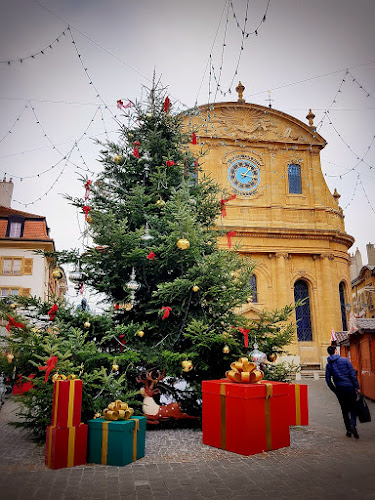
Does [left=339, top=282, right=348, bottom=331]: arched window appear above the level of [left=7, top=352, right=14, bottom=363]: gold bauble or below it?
above

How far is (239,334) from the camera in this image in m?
8.10

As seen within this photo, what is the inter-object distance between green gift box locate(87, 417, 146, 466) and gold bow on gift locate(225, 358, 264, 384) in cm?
181

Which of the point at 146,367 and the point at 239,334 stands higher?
the point at 239,334

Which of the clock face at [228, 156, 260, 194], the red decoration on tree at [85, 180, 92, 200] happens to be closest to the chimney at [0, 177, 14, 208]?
the clock face at [228, 156, 260, 194]

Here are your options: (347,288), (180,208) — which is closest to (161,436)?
(180,208)

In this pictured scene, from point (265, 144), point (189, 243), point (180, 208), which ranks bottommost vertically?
point (189, 243)

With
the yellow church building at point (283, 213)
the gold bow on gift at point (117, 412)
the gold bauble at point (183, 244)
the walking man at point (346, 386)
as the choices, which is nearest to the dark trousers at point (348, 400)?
the walking man at point (346, 386)

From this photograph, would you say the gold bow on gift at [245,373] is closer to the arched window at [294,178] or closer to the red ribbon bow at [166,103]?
the red ribbon bow at [166,103]

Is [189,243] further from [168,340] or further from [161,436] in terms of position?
[161,436]

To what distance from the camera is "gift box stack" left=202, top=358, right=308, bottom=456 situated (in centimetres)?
593

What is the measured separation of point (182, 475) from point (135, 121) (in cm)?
782

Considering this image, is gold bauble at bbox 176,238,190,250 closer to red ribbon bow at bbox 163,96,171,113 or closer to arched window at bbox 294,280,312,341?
red ribbon bow at bbox 163,96,171,113

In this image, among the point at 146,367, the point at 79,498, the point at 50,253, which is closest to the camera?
the point at 79,498

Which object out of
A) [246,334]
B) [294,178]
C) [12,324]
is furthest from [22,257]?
[246,334]
